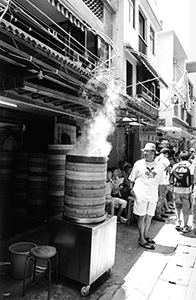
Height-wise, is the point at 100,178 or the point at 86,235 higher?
the point at 100,178

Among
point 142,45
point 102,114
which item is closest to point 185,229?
point 102,114

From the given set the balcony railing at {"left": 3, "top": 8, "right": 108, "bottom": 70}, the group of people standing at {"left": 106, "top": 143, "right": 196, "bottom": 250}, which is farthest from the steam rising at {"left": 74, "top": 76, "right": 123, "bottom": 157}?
the group of people standing at {"left": 106, "top": 143, "right": 196, "bottom": 250}

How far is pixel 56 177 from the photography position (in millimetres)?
5672

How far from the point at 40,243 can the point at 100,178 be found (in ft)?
8.24

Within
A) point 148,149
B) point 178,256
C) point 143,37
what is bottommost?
point 178,256

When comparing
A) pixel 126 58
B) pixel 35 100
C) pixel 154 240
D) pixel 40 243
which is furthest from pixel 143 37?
pixel 40 243

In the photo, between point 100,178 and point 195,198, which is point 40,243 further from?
point 195,198

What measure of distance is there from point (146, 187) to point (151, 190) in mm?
131

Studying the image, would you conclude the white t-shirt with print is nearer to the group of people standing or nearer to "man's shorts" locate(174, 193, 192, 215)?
the group of people standing

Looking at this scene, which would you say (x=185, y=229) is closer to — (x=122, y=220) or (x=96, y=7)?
(x=122, y=220)

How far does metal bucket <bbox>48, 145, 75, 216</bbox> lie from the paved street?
720 mm

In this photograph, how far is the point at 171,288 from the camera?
3680 millimetres

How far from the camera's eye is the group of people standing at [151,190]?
5.15 metres

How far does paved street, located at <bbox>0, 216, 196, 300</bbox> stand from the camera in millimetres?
3406
